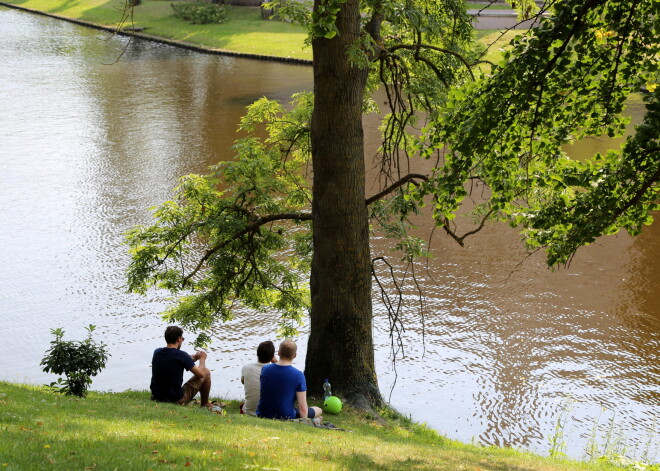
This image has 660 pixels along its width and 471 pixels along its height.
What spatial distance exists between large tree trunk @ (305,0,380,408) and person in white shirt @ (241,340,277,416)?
58.5 inches

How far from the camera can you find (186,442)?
6887mm

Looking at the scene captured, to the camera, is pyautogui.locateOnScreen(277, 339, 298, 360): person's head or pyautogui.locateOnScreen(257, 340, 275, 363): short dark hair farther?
pyautogui.locateOnScreen(257, 340, 275, 363): short dark hair

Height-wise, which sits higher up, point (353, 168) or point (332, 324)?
point (353, 168)

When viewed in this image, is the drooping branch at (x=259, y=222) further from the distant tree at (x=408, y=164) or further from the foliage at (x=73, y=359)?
the foliage at (x=73, y=359)

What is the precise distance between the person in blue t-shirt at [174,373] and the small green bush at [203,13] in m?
55.7

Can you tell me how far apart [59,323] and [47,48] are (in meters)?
40.4

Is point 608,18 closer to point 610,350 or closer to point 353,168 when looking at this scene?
point 353,168

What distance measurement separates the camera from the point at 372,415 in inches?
405

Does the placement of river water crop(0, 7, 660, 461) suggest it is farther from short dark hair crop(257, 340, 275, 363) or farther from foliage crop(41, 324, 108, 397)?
foliage crop(41, 324, 108, 397)

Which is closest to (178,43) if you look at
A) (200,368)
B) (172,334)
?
(200,368)

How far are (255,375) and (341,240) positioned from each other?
2346 mm

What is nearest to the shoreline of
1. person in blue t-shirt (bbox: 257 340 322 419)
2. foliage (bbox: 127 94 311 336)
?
foliage (bbox: 127 94 311 336)

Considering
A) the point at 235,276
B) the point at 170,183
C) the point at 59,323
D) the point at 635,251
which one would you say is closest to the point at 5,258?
the point at 59,323

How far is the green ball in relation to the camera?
9.98 meters
